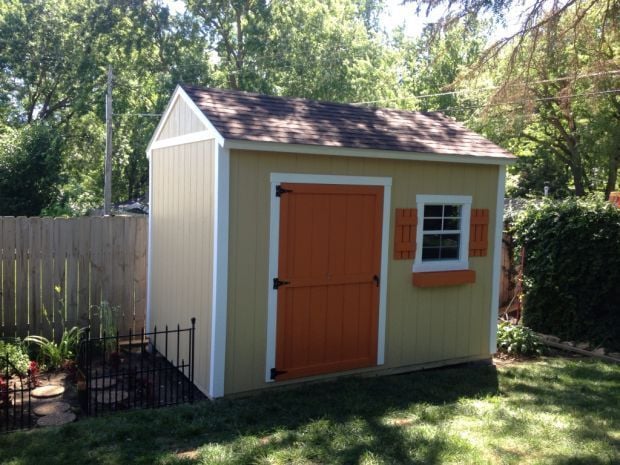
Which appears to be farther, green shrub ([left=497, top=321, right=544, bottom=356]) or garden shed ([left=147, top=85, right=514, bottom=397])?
green shrub ([left=497, top=321, right=544, bottom=356])

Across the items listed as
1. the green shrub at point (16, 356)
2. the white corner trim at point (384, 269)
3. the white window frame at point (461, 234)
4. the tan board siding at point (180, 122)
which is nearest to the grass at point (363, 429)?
the white corner trim at point (384, 269)

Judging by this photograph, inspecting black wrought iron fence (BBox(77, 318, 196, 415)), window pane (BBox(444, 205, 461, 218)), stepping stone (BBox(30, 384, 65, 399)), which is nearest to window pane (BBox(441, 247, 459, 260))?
window pane (BBox(444, 205, 461, 218))

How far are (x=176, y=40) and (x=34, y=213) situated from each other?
1309 centimetres

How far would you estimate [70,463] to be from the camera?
4027 mm

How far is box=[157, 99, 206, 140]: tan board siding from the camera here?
19.9 ft

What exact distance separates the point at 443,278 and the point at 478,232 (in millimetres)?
766

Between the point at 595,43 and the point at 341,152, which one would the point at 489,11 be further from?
the point at 341,152

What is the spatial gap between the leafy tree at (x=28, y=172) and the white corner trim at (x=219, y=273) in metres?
11.8

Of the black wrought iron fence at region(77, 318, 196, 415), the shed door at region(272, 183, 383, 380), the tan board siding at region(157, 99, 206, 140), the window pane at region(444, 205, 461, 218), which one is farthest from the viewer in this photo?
the window pane at region(444, 205, 461, 218)

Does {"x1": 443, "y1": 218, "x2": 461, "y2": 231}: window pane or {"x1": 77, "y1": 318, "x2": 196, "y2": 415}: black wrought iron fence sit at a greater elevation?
{"x1": 443, "y1": 218, "x2": 461, "y2": 231}: window pane

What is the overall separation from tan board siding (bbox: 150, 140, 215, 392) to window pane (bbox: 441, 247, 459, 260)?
9.13 feet

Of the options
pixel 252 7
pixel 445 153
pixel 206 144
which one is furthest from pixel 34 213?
pixel 252 7

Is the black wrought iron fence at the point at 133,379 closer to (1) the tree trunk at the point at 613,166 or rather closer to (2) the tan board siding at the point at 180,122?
(2) the tan board siding at the point at 180,122

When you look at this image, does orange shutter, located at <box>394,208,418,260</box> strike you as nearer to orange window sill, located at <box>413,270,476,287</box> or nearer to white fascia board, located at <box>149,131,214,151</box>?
orange window sill, located at <box>413,270,476,287</box>
